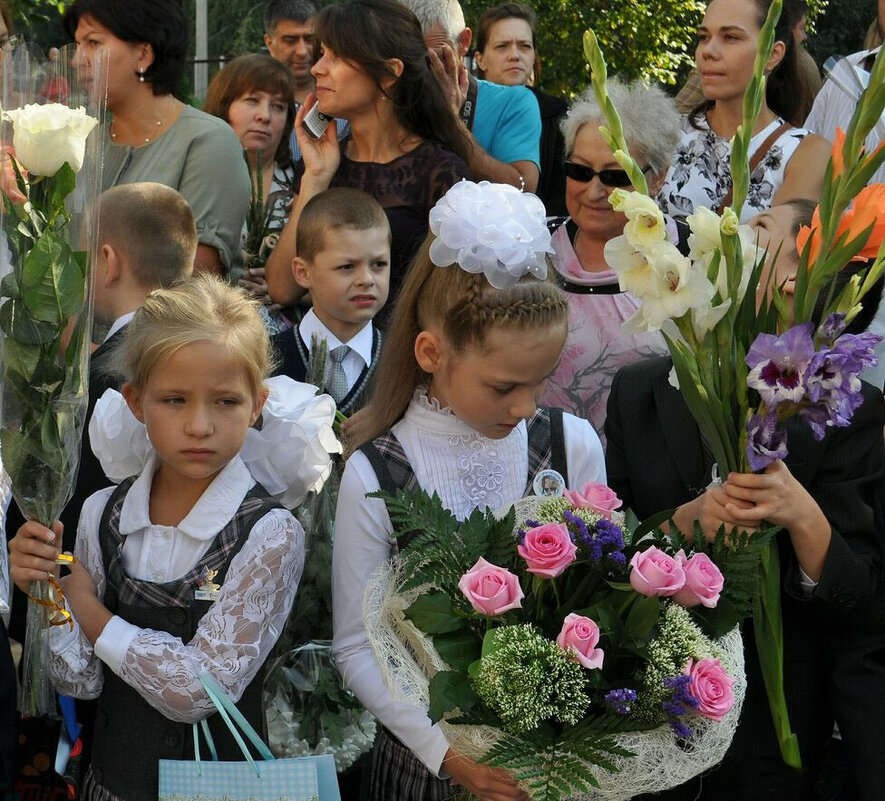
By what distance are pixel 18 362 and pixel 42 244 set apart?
0.23m

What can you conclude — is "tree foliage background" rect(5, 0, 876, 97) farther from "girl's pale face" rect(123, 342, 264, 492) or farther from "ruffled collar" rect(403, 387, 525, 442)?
"girl's pale face" rect(123, 342, 264, 492)

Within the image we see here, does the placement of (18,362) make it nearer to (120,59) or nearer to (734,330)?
(734,330)

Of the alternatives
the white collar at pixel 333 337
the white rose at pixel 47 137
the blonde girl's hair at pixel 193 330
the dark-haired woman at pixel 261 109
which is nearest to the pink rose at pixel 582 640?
the blonde girl's hair at pixel 193 330

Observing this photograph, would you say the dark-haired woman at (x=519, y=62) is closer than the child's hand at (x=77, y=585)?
No

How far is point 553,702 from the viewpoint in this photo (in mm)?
1851

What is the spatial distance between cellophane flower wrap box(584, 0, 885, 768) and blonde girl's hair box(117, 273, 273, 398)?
2.89 ft

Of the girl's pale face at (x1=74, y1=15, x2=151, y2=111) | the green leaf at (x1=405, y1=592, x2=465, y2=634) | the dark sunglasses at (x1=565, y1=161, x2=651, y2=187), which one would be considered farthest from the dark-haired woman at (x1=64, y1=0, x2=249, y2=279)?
the green leaf at (x1=405, y1=592, x2=465, y2=634)

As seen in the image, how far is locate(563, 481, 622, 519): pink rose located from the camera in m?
2.15

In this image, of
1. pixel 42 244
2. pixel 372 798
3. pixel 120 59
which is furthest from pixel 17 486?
pixel 120 59

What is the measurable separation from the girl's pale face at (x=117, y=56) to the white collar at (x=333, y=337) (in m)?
1.30

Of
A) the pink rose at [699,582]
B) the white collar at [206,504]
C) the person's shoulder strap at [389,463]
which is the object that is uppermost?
the pink rose at [699,582]

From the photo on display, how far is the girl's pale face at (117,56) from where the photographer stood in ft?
14.5

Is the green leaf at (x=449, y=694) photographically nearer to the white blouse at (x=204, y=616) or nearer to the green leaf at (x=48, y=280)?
the white blouse at (x=204, y=616)

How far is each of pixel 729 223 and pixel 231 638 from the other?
123cm
